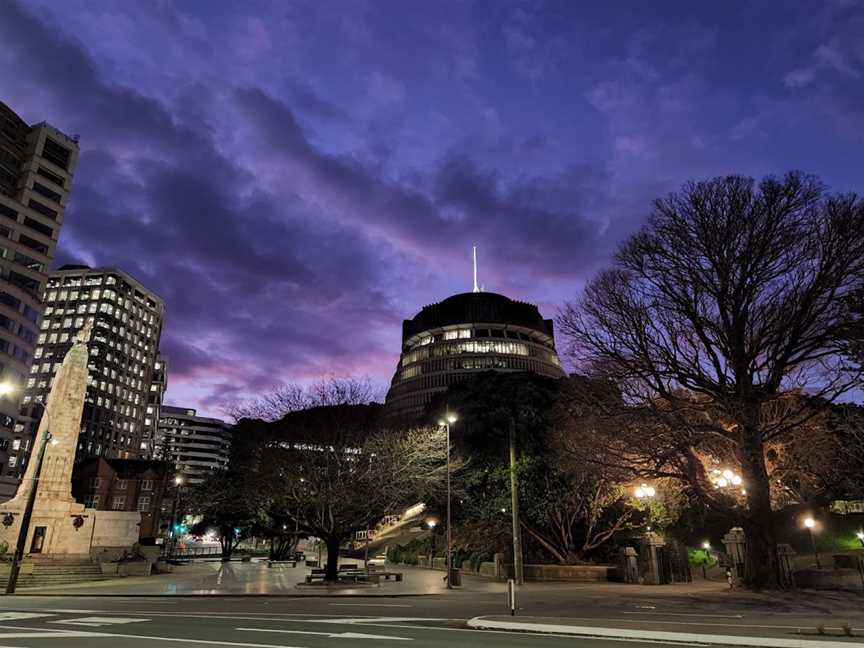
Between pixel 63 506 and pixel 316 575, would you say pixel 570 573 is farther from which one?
pixel 63 506

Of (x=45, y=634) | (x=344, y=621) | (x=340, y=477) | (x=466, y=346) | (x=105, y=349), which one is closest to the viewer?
(x=45, y=634)

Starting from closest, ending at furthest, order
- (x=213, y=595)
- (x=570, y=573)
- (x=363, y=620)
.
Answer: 1. (x=363, y=620)
2. (x=213, y=595)
3. (x=570, y=573)

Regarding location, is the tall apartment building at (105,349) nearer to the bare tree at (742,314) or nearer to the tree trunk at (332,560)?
the tree trunk at (332,560)

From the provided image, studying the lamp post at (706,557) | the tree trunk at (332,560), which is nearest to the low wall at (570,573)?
the lamp post at (706,557)

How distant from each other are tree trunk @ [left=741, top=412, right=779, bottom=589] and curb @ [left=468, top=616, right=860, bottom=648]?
12.4m

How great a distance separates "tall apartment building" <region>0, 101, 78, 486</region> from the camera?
74000 millimetres

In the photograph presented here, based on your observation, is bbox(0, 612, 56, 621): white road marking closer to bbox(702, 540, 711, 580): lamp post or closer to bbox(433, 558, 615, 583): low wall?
bbox(433, 558, 615, 583): low wall

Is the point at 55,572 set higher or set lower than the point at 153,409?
lower

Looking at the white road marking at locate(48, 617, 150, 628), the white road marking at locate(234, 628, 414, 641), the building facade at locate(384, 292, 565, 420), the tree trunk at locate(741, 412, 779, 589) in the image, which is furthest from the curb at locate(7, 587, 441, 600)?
the building facade at locate(384, 292, 565, 420)

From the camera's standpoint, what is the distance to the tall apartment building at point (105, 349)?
127 metres

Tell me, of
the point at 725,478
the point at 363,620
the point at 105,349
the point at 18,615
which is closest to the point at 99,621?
the point at 18,615

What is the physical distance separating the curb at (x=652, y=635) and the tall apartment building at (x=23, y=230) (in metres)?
75.5

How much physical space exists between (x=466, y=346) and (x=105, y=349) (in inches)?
3343

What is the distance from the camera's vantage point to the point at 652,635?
1058 cm
